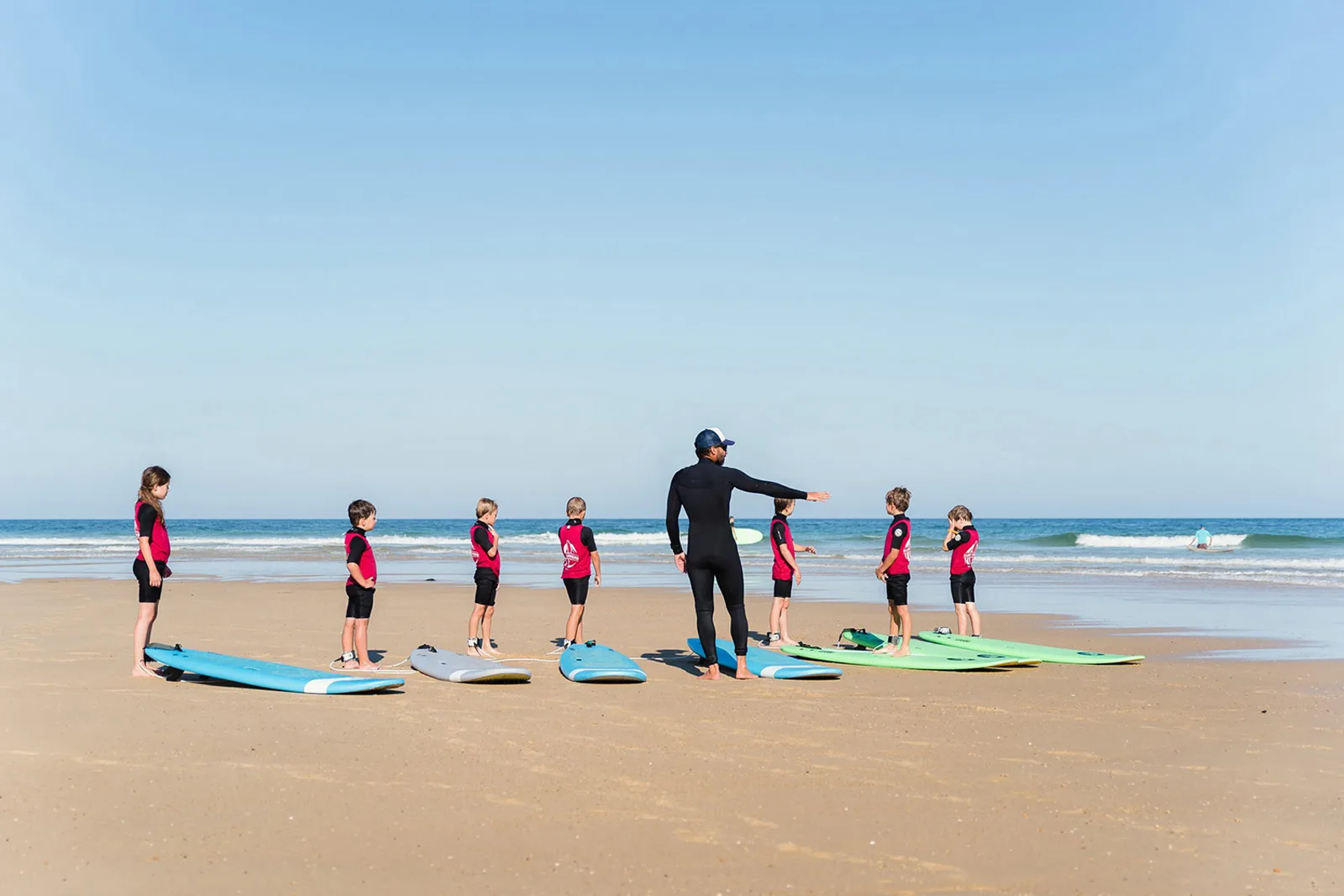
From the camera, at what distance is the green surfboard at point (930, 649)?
10477mm

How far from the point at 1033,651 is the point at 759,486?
3852 millimetres

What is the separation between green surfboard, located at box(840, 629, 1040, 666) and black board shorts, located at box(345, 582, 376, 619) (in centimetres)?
521

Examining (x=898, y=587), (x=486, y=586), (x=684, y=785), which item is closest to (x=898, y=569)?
(x=898, y=587)

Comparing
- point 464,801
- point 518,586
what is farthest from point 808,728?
point 518,586

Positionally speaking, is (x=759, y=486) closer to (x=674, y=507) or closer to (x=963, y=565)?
(x=674, y=507)

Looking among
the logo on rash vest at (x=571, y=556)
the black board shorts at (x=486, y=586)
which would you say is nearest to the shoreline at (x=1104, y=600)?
the logo on rash vest at (x=571, y=556)

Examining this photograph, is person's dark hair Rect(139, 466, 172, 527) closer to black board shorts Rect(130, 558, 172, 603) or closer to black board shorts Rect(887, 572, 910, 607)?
black board shorts Rect(130, 558, 172, 603)

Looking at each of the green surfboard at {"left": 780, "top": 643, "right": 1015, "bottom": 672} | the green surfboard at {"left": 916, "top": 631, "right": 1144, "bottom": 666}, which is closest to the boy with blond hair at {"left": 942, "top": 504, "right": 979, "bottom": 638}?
the green surfboard at {"left": 916, "top": 631, "right": 1144, "bottom": 666}

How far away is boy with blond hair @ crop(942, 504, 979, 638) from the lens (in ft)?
39.3

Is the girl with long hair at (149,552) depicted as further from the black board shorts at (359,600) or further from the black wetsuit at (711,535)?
the black wetsuit at (711,535)

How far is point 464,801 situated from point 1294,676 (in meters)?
8.05

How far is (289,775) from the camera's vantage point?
5.89 m

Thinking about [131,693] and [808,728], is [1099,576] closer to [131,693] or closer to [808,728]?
[808,728]

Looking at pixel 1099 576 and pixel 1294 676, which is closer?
pixel 1294 676
